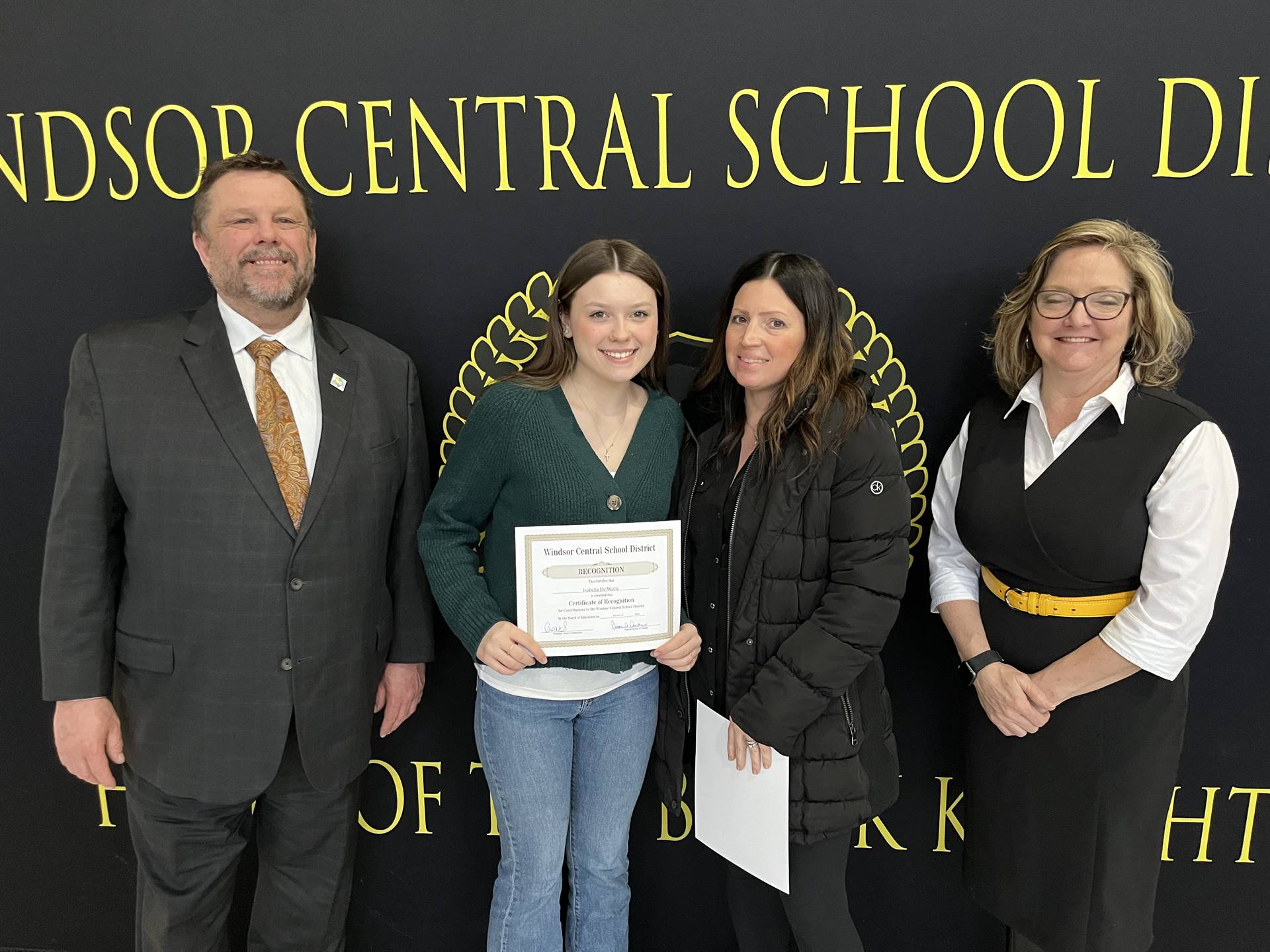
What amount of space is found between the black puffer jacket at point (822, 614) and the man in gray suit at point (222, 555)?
0.82 metres

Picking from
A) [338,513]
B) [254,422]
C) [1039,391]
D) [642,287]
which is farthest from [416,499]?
[1039,391]

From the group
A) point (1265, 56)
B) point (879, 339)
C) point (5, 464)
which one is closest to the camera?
point (1265, 56)

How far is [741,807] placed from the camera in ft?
5.68

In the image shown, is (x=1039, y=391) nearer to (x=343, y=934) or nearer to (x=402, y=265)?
(x=402, y=265)

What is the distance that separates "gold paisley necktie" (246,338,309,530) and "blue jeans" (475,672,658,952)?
1.81ft

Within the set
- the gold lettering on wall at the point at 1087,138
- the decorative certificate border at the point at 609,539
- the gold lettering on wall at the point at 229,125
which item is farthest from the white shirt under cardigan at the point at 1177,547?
the gold lettering on wall at the point at 229,125

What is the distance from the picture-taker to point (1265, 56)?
191 centimetres

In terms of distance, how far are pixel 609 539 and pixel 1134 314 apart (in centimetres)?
111

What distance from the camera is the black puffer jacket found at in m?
1.60

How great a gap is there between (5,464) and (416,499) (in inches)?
46.3

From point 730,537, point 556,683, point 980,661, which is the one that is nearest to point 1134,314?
point 980,661

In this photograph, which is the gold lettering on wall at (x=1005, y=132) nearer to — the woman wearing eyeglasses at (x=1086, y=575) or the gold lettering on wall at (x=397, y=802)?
the woman wearing eyeglasses at (x=1086, y=575)

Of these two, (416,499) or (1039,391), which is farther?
(416,499)

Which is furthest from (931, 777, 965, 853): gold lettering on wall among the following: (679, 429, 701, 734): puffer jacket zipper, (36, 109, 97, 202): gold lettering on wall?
(36, 109, 97, 202): gold lettering on wall
